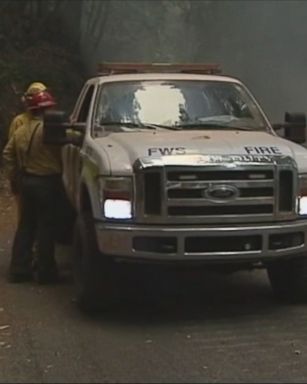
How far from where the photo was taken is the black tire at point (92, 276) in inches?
290

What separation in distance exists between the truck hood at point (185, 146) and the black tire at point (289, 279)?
0.94 metres

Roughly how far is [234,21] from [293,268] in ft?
46.5

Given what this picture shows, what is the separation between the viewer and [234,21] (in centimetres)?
2125

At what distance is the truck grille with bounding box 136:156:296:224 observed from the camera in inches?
277

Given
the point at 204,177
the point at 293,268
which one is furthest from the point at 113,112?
the point at 293,268

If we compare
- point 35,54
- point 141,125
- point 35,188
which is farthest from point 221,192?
point 35,54

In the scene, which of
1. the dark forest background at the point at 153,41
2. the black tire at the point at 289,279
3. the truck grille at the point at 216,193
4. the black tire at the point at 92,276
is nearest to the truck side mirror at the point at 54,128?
the black tire at the point at 92,276

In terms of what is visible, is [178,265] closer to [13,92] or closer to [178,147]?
[178,147]

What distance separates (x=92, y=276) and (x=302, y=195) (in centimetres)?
182

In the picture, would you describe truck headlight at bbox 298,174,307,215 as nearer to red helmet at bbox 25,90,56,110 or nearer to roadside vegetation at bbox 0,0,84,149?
red helmet at bbox 25,90,56,110

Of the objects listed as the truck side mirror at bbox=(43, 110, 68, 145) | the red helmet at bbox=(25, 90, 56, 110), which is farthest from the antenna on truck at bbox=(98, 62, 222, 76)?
the truck side mirror at bbox=(43, 110, 68, 145)

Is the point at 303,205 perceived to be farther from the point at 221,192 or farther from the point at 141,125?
the point at 141,125

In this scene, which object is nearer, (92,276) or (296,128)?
(92,276)

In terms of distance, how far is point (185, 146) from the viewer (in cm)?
738
